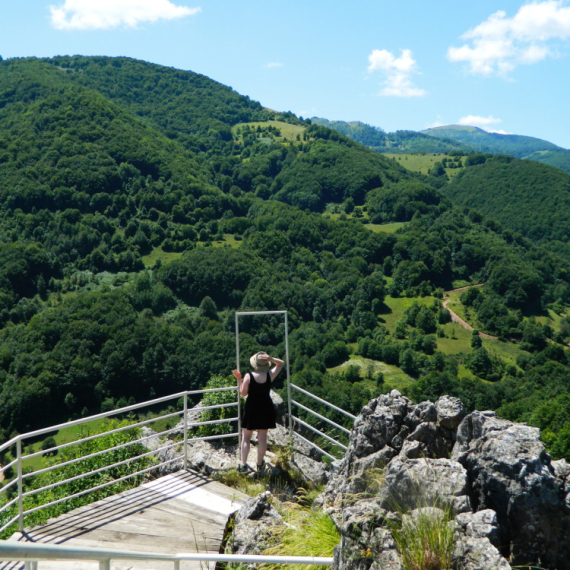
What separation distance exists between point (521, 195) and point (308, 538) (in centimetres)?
16494

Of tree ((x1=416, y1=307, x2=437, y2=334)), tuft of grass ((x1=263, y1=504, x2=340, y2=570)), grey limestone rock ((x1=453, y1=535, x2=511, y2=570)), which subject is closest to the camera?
grey limestone rock ((x1=453, y1=535, x2=511, y2=570))

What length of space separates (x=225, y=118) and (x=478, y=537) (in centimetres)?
20401

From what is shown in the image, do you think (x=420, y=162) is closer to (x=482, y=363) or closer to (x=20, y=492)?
(x=482, y=363)

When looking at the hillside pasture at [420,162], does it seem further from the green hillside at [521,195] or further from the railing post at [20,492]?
the railing post at [20,492]

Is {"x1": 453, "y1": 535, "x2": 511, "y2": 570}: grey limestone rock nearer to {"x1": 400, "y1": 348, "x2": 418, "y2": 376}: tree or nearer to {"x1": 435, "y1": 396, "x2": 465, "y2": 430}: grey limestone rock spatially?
{"x1": 435, "y1": 396, "x2": 465, "y2": 430}: grey limestone rock

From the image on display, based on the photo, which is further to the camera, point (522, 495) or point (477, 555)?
point (522, 495)

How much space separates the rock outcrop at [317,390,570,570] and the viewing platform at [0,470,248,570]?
1.61 meters

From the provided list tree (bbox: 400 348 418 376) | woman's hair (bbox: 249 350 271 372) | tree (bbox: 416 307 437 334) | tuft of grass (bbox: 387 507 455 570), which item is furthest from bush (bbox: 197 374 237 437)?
tree (bbox: 416 307 437 334)

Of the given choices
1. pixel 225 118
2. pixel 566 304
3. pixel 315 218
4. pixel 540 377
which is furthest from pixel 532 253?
pixel 225 118

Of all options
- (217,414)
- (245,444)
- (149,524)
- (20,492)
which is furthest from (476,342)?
(20,492)

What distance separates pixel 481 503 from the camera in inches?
158

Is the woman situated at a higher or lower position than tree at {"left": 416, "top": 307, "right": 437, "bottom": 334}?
higher

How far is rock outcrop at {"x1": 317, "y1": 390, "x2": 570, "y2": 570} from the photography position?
3570 millimetres

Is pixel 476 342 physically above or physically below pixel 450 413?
below
